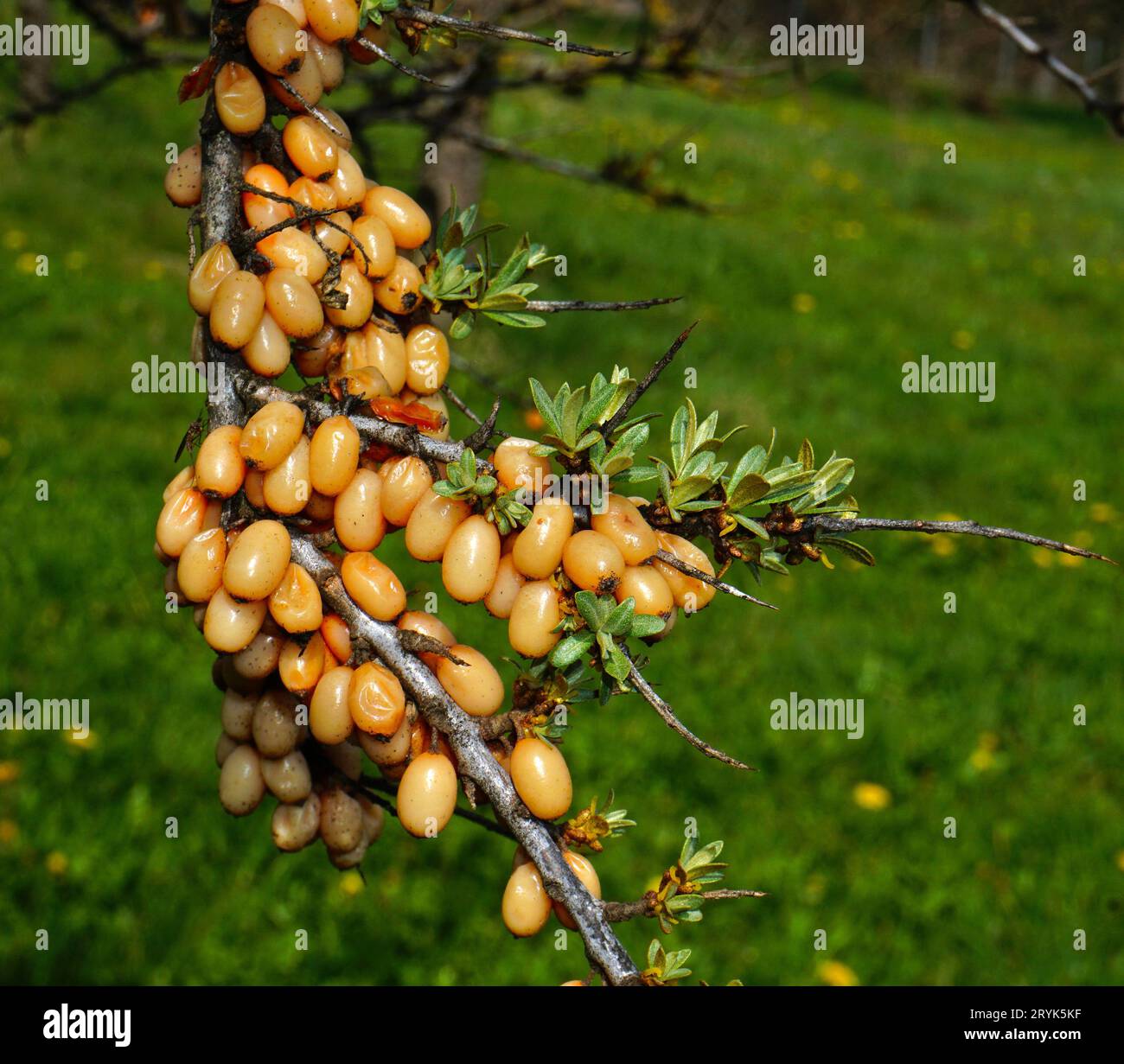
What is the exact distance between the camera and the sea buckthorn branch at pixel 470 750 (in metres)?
1.20

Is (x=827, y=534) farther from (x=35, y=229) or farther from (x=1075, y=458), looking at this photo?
(x=35, y=229)

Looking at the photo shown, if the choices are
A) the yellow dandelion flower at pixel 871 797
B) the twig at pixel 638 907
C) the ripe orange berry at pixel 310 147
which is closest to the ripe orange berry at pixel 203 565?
the ripe orange berry at pixel 310 147

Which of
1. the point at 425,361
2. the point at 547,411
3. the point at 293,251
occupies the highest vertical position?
the point at 293,251

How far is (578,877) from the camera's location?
49.3 inches

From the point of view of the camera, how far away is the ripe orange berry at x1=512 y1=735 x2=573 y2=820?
3.97ft

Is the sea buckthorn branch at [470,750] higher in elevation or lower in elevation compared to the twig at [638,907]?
higher

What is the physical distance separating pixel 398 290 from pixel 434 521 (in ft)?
1.24

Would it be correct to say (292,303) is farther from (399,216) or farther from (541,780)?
(541,780)

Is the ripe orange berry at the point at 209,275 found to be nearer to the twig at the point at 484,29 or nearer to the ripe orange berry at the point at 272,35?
the ripe orange berry at the point at 272,35

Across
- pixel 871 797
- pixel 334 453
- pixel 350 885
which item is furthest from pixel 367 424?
pixel 871 797

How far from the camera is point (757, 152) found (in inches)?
591

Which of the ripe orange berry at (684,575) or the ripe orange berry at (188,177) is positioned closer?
the ripe orange berry at (684,575)

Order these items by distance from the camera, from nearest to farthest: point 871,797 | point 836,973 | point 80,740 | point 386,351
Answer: point 386,351 < point 836,973 < point 80,740 < point 871,797

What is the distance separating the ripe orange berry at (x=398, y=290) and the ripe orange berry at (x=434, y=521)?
321 mm
